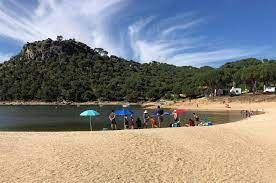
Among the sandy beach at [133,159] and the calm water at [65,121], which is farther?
the calm water at [65,121]

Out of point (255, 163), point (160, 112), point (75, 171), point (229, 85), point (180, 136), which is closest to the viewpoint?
point (75, 171)

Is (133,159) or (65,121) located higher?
(133,159)

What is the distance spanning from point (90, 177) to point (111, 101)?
6943 inches

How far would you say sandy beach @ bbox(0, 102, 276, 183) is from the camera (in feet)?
Result: 52.3

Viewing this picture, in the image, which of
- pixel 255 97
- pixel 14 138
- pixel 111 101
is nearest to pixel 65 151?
pixel 14 138

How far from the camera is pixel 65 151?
18.8 meters

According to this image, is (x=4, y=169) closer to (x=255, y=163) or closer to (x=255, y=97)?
(x=255, y=163)

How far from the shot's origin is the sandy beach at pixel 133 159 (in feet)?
52.3

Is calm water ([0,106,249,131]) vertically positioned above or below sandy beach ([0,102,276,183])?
below

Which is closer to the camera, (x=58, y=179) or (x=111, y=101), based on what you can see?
(x=58, y=179)

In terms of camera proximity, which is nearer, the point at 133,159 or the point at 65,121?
the point at 133,159

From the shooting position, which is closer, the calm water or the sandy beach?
the sandy beach

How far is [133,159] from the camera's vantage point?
1834 centimetres

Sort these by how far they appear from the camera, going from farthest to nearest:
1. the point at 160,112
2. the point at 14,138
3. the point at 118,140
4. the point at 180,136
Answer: the point at 160,112
the point at 180,136
the point at 14,138
the point at 118,140
